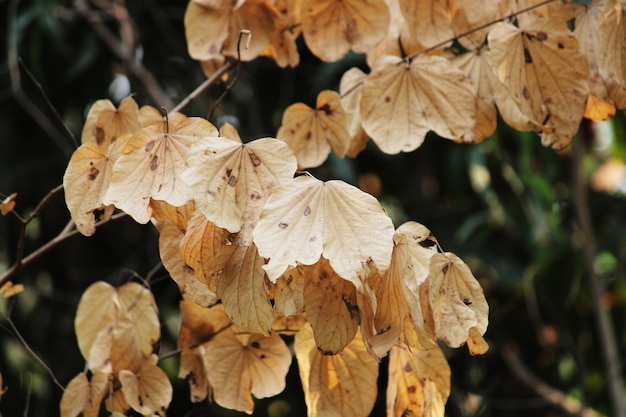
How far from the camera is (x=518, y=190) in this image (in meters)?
1.90

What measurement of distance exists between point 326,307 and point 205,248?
12 cm

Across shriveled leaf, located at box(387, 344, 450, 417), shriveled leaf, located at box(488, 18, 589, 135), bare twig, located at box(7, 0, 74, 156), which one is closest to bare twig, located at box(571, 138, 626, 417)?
shriveled leaf, located at box(488, 18, 589, 135)

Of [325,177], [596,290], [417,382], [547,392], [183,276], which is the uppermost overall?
[183,276]

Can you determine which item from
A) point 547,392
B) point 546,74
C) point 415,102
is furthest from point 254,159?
point 547,392

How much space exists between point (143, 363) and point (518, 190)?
4.37 ft

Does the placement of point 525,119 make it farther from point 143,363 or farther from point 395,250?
point 143,363

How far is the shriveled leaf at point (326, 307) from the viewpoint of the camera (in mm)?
610

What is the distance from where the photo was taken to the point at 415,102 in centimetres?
83

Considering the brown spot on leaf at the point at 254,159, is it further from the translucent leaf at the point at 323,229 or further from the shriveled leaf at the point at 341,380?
the shriveled leaf at the point at 341,380

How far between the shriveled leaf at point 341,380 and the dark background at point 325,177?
1.04 meters

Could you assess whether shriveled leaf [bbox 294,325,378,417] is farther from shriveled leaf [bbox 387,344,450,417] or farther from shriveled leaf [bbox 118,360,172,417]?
shriveled leaf [bbox 118,360,172,417]

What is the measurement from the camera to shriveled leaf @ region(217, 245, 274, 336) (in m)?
0.61

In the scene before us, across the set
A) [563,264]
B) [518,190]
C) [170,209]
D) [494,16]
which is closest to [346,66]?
[518,190]

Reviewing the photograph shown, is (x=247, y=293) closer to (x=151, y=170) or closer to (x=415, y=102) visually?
(x=151, y=170)
